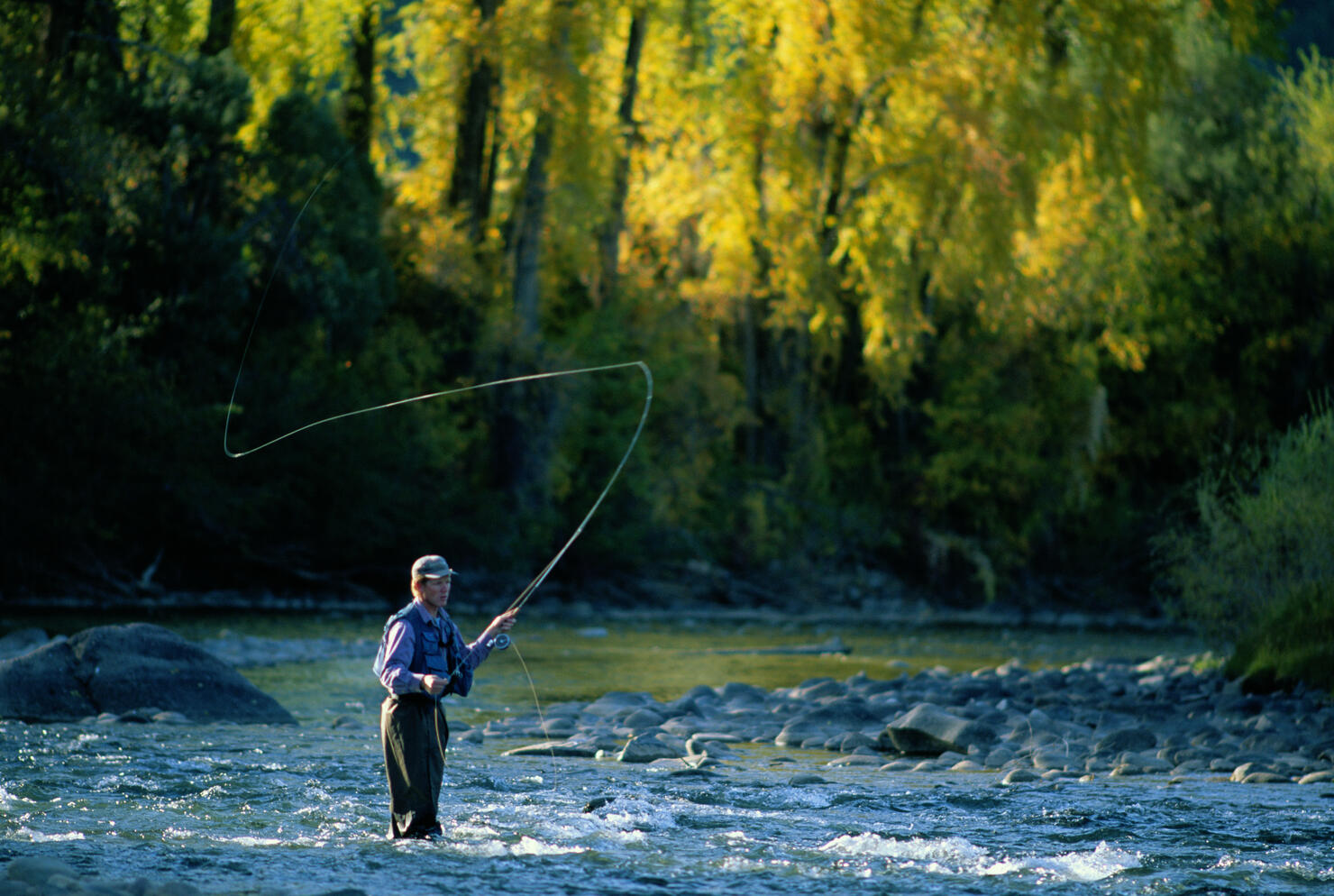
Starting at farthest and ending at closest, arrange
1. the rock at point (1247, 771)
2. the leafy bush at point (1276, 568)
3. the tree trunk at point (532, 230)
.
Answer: the tree trunk at point (532, 230) → the leafy bush at point (1276, 568) → the rock at point (1247, 771)

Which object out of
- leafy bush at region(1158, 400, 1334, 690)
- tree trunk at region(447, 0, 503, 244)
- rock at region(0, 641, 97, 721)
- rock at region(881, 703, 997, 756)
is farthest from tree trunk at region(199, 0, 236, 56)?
rock at region(881, 703, 997, 756)

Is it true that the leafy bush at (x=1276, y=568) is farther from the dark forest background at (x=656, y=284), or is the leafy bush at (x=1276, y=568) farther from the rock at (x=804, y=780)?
the rock at (x=804, y=780)

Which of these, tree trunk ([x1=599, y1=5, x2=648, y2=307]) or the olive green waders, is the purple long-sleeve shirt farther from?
tree trunk ([x1=599, y1=5, x2=648, y2=307])

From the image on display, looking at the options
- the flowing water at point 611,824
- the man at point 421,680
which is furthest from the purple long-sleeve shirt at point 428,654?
A: the flowing water at point 611,824

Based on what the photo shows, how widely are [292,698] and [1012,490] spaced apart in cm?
2094

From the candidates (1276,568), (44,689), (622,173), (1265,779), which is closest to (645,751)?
(1265,779)

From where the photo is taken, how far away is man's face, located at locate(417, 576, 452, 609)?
6.72 metres

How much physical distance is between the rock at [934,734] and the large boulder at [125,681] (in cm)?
439

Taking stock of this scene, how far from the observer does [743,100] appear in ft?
92.1

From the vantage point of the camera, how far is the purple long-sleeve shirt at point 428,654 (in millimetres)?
6523

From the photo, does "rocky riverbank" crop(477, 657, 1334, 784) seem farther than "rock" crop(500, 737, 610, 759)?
No

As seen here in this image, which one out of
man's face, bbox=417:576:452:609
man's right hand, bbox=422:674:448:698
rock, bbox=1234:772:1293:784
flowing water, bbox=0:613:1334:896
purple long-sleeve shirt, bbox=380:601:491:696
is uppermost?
man's face, bbox=417:576:452:609

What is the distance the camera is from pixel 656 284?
30172 mm

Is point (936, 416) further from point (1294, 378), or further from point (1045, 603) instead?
point (1294, 378)
